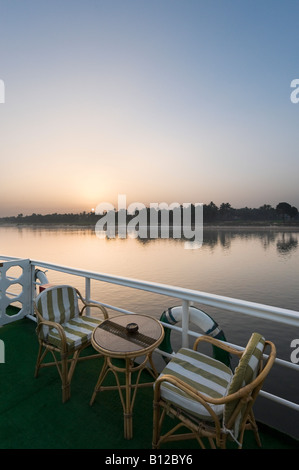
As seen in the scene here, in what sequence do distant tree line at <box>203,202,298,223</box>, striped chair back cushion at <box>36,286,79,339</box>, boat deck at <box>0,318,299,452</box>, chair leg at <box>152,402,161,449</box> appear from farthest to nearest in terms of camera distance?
1. distant tree line at <box>203,202,298,223</box>
2. striped chair back cushion at <box>36,286,79,339</box>
3. boat deck at <box>0,318,299,452</box>
4. chair leg at <box>152,402,161,449</box>

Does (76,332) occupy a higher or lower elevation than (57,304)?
lower

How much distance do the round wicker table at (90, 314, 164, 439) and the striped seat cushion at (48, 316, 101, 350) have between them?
0.86 feet

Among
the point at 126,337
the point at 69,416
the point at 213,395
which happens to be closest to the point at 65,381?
the point at 69,416

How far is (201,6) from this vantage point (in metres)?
8.66

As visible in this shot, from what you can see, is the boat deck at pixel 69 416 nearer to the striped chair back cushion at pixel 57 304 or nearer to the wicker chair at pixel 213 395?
the wicker chair at pixel 213 395

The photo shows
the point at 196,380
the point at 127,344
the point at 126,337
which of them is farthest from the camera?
the point at 126,337

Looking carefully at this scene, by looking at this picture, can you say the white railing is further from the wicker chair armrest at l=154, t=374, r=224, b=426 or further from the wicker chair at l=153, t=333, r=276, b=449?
the wicker chair armrest at l=154, t=374, r=224, b=426

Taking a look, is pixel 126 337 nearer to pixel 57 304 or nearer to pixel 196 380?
pixel 196 380

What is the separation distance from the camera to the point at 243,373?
3.90 feet

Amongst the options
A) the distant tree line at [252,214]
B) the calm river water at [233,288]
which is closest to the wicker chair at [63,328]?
the calm river water at [233,288]

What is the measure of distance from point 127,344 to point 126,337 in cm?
11

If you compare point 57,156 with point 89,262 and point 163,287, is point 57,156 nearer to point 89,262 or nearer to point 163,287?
point 89,262

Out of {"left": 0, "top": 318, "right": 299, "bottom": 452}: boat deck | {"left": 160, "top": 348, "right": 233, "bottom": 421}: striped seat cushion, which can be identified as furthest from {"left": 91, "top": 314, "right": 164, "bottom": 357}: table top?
{"left": 0, "top": 318, "right": 299, "bottom": 452}: boat deck

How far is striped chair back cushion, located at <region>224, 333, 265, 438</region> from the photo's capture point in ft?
3.89
